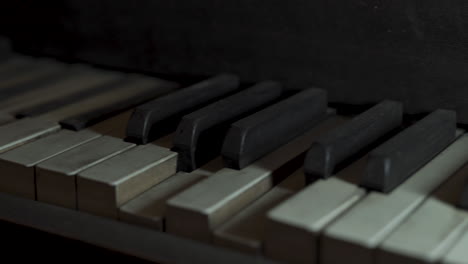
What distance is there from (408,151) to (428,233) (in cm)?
21

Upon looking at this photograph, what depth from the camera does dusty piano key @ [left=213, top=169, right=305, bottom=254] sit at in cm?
95

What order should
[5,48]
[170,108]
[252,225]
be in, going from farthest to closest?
[5,48]
[170,108]
[252,225]

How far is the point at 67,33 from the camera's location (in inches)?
67.7

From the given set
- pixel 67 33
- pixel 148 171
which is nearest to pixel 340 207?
pixel 148 171

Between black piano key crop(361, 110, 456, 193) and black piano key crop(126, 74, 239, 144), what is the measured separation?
37 cm

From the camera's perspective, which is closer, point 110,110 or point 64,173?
point 64,173

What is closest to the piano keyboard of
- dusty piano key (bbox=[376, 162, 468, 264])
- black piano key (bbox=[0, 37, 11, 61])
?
dusty piano key (bbox=[376, 162, 468, 264])

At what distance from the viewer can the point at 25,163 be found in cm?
115

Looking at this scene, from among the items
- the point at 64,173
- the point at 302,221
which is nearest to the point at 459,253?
the point at 302,221

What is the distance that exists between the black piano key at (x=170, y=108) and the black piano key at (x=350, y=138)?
287mm

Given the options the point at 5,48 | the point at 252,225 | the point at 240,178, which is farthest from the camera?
the point at 5,48

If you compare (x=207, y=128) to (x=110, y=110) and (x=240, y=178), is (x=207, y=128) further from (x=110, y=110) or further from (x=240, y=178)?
(x=110, y=110)

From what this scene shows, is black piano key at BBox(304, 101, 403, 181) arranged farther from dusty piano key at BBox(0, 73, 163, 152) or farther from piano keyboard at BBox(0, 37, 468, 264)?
dusty piano key at BBox(0, 73, 163, 152)

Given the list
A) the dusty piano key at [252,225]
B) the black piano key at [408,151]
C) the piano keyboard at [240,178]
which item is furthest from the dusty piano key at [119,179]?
the black piano key at [408,151]
